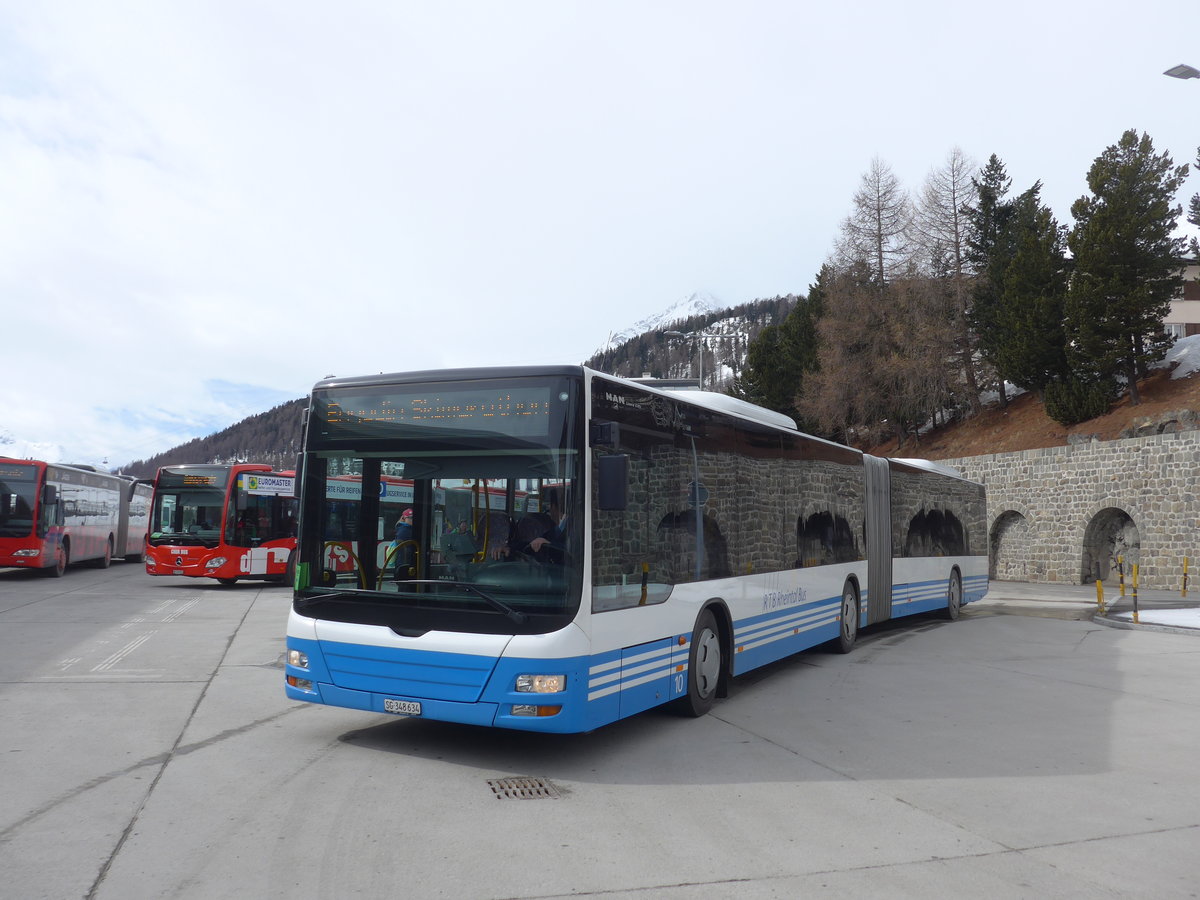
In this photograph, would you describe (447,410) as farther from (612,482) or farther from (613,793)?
(613,793)

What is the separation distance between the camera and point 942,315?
4803cm

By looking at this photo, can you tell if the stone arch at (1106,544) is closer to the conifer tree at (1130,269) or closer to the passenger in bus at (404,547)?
the conifer tree at (1130,269)

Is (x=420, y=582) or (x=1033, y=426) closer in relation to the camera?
(x=420, y=582)

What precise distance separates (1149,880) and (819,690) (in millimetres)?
5434

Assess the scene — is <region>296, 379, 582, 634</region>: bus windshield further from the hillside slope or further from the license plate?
the hillside slope

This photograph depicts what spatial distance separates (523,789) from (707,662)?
282 cm

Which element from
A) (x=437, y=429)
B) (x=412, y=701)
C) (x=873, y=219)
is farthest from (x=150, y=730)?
(x=873, y=219)

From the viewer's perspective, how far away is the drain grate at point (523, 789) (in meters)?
5.89

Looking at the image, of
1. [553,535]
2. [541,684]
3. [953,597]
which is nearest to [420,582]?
[553,535]

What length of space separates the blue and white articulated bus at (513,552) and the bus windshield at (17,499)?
20089 millimetres

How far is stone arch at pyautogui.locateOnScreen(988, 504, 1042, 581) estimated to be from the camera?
33594 millimetres

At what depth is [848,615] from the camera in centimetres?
1305

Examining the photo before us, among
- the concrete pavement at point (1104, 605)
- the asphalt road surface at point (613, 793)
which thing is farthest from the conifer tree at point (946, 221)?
the asphalt road surface at point (613, 793)

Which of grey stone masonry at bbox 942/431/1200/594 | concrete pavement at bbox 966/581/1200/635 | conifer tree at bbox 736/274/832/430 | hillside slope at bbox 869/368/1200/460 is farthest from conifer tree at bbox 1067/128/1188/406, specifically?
conifer tree at bbox 736/274/832/430
